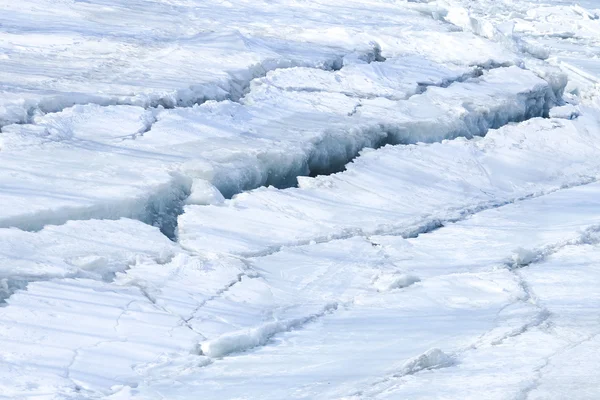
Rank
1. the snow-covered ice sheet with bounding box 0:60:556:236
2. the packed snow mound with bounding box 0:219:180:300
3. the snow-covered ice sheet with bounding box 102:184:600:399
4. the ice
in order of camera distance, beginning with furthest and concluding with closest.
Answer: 1. the ice
2. the snow-covered ice sheet with bounding box 0:60:556:236
3. the packed snow mound with bounding box 0:219:180:300
4. the snow-covered ice sheet with bounding box 102:184:600:399

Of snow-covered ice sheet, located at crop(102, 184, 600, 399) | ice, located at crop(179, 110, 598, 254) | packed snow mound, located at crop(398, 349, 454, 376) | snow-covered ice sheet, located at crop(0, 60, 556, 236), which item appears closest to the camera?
snow-covered ice sheet, located at crop(102, 184, 600, 399)

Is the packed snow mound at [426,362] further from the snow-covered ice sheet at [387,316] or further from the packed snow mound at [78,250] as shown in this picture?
the packed snow mound at [78,250]

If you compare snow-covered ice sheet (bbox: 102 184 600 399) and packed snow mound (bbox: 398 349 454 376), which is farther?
packed snow mound (bbox: 398 349 454 376)

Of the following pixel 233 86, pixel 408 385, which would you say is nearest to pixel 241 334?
pixel 408 385

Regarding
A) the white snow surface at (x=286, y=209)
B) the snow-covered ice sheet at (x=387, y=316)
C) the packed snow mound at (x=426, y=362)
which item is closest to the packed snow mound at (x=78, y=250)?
the white snow surface at (x=286, y=209)

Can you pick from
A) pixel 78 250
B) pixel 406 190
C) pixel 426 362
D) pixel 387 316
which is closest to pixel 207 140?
pixel 406 190

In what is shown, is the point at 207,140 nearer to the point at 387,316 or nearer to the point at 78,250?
the point at 78,250

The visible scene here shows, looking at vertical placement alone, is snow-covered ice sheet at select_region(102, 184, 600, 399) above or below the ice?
below

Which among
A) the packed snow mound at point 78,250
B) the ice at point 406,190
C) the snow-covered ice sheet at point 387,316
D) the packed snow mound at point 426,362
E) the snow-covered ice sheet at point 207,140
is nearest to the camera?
the snow-covered ice sheet at point 387,316

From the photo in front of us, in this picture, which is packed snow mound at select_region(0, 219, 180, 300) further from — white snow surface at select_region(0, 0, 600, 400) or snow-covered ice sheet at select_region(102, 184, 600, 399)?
snow-covered ice sheet at select_region(102, 184, 600, 399)

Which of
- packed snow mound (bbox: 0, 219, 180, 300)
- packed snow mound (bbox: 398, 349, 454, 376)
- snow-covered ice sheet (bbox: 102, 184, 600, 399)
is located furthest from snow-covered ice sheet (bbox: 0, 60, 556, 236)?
packed snow mound (bbox: 398, 349, 454, 376)
